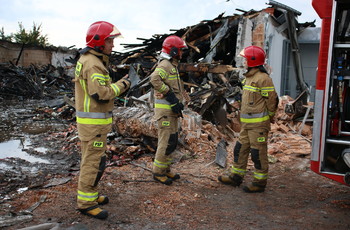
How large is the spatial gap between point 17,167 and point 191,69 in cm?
578

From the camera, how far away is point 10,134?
7.85 m

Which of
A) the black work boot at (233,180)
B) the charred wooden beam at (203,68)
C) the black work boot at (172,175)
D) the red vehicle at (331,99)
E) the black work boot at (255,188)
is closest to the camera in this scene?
the red vehicle at (331,99)

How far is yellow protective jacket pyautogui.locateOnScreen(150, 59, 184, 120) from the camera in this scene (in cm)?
455

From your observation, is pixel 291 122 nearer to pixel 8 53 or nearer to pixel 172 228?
pixel 172 228

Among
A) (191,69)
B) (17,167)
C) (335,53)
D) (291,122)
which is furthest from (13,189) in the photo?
(291,122)

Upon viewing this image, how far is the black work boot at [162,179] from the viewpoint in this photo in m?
4.64

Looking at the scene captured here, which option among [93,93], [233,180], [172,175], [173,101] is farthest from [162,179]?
[93,93]

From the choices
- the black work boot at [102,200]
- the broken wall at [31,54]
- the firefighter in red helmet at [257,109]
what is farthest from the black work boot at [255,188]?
the broken wall at [31,54]

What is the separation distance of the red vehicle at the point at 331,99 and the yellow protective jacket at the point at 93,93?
2.13 meters

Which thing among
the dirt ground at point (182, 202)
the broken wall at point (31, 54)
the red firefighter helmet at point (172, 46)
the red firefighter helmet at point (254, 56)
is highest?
the broken wall at point (31, 54)

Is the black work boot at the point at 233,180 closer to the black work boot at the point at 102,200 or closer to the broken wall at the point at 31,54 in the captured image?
the black work boot at the point at 102,200

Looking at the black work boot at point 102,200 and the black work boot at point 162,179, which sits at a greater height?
the black work boot at point 162,179

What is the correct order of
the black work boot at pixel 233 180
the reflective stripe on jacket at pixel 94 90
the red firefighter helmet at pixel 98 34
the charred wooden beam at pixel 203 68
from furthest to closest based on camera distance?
1. the charred wooden beam at pixel 203 68
2. the black work boot at pixel 233 180
3. the red firefighter helmet at pixel 98 34
4. the reflective stripe on jacket at pixel 94 90

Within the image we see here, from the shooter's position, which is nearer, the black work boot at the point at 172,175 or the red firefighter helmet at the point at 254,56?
the red firefighter helmet at the point at 254,56
